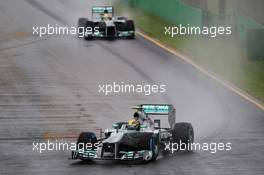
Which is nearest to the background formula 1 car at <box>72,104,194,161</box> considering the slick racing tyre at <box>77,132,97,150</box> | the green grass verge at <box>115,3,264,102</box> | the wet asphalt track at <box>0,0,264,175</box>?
the slick racing tyre at <box>77,132,97,150</box>

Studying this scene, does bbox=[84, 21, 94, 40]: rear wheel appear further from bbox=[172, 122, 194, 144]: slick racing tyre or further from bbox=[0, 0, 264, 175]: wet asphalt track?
bbox=[172, 122, 194, 144]: slick racing tyre

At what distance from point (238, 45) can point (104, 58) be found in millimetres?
7319

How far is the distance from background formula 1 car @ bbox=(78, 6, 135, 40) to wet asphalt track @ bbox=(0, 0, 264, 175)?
0.64m

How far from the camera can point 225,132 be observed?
3447 centimetres

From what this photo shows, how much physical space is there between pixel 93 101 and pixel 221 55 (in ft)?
40.6

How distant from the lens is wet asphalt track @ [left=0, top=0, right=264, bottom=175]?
29.5 metres

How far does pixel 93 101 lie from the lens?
133ft

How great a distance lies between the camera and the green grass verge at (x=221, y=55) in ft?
148

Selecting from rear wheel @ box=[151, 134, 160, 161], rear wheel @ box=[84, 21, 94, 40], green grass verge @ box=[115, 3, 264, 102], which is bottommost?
rear wheel @ box=[151, 134, 160, 161]

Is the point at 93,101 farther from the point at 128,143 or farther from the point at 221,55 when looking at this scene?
Result: the point at 221,55

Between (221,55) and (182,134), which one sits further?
(221,55)

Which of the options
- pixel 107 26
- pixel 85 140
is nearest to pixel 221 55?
pixel 107 26

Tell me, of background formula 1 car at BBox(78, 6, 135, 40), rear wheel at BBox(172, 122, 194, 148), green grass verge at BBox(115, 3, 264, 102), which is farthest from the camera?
background formula 1 car at BBox(78, 6, 135, 40)

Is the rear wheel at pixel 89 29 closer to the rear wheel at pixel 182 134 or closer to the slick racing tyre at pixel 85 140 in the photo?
the rear wheel at pixel 182 134
